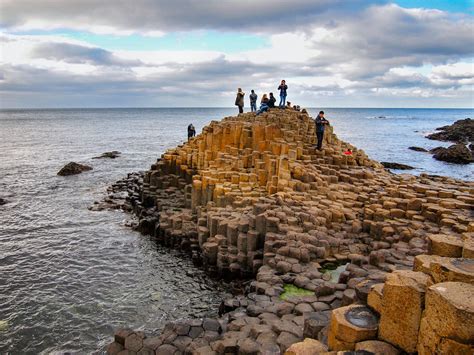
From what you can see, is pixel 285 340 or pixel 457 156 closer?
pixel 285 340

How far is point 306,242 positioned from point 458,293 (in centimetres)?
711

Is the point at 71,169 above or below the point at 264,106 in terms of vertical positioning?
below

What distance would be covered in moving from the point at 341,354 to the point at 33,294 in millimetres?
10085

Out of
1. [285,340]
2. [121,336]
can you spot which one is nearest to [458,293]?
[285,340]

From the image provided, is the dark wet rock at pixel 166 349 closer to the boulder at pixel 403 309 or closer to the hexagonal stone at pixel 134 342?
the hexagonal stone at pixel 134 342

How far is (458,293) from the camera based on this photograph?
393 centimetres

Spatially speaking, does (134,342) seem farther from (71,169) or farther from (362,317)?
(71,169)

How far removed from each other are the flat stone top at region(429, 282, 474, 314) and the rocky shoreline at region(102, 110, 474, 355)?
2 cm

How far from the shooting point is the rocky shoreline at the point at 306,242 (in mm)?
4695

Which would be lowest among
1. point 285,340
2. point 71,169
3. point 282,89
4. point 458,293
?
point 71,169

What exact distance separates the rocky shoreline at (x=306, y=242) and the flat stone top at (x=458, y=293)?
0.05 ft

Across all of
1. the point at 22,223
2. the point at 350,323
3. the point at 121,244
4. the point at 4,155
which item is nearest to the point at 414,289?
the point at 350,323

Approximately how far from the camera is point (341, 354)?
4.62 meters

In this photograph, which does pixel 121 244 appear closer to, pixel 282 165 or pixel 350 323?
pixel 282 165
